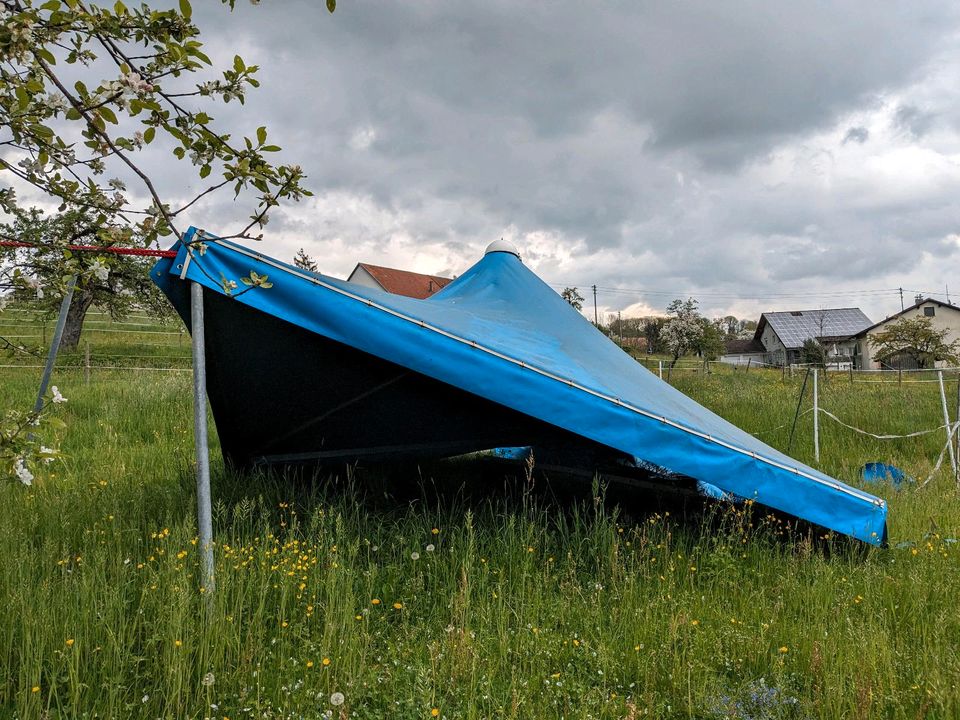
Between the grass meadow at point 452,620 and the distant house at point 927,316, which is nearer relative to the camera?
the grass meadow at point 452,620

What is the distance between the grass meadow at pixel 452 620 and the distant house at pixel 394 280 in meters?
40.0

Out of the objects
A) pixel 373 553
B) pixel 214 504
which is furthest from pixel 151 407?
pixel 373 553

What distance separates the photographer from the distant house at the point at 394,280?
146 ft

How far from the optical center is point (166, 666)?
2074 millimetres

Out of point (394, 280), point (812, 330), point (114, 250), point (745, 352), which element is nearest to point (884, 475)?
point (114, 250)

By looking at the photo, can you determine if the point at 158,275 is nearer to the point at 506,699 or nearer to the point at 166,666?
the point at 166,666

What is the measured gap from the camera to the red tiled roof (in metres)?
44.8

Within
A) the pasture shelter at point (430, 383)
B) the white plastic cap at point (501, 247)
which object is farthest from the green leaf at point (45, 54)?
the white plastic cap at point (501, 247)

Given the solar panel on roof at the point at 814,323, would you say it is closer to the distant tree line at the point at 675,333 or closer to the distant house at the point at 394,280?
the distant tree line at the point at 675,333

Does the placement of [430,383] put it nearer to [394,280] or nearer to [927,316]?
[394,280]

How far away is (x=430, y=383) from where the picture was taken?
13.8 feet

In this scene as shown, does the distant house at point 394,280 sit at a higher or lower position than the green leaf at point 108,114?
higher

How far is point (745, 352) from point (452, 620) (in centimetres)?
7136

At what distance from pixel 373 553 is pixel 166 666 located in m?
1.27
